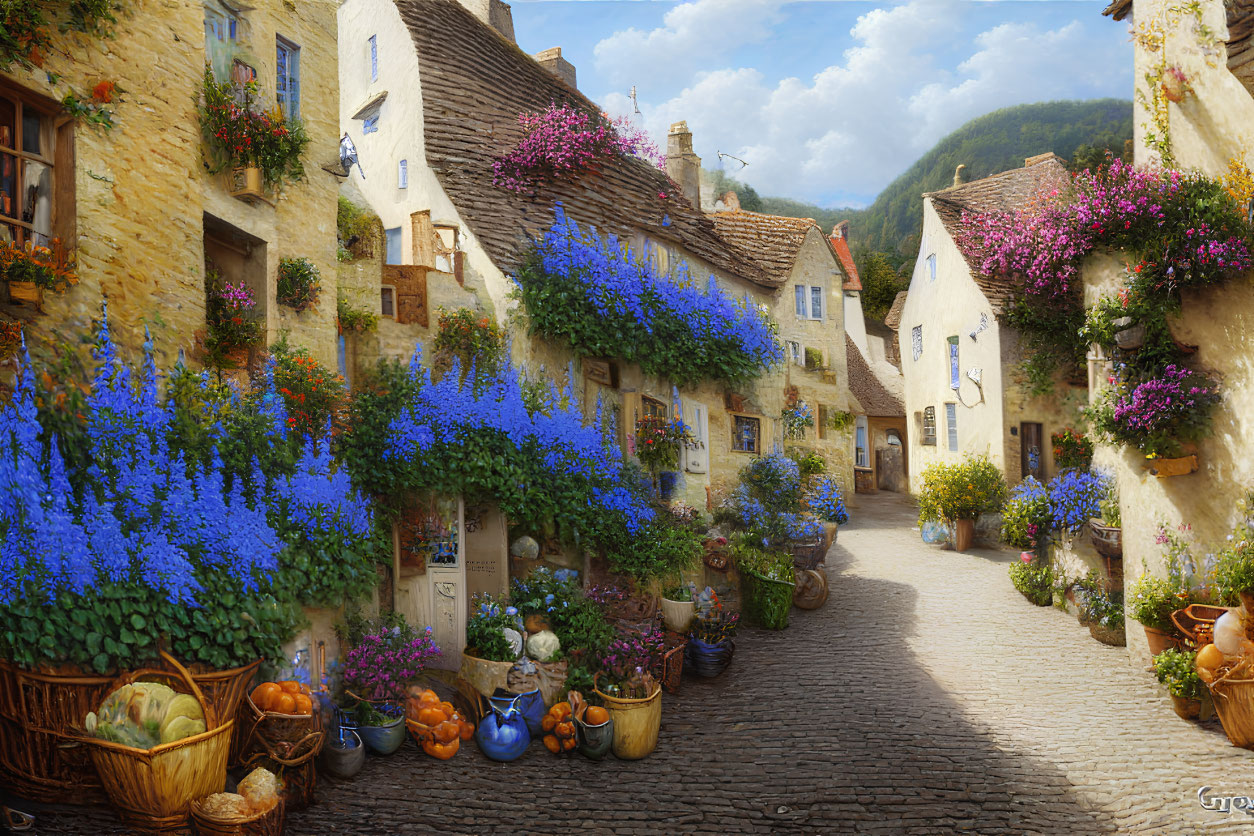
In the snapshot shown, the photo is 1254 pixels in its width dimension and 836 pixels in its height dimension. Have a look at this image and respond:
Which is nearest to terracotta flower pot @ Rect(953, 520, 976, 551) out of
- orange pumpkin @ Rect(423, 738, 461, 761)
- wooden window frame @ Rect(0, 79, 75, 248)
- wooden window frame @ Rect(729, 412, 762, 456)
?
wooden window frame @ Rect(729, 412, 762, 456)

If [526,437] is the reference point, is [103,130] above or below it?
above

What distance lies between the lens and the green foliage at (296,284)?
349 inches

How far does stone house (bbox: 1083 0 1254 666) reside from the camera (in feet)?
30.8

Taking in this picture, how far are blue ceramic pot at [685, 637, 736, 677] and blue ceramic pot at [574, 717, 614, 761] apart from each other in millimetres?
2461

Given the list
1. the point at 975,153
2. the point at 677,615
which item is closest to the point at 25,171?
the point at 677,615

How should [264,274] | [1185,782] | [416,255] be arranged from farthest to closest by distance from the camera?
[416,255], [264,274], [1185,782]

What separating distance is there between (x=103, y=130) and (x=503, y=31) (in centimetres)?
1233

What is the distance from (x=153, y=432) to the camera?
22.3 feet

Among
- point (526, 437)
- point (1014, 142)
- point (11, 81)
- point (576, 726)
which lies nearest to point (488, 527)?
point (526, 437)

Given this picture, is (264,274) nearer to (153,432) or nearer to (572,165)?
(153,432)

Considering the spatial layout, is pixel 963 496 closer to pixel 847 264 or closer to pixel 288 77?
pixel 847 264

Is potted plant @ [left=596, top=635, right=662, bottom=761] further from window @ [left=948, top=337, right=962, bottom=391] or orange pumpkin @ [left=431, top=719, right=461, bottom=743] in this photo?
window @ [left=948, top=337, right=962, bottom=391]

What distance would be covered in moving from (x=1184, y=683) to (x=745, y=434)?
7.51m

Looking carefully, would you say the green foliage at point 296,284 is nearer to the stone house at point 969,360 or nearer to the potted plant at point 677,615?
the potted plant at point 677,615
